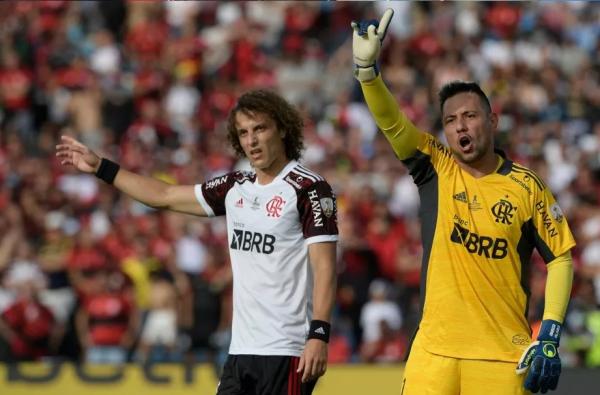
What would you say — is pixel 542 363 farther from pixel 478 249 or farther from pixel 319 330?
pixel 319 330

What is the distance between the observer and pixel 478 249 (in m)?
6.11

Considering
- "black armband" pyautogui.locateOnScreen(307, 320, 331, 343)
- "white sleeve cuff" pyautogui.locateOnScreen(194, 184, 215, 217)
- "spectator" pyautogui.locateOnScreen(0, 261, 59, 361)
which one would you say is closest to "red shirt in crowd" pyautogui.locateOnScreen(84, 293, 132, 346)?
"spectator" pyautogui.locateOnScreen(0, 261, 59, 361)

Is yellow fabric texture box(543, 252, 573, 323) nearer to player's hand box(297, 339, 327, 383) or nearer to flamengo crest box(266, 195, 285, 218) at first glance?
player's hand box(297, 339, 327, 383)

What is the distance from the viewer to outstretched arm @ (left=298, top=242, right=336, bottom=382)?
6094 millimetres

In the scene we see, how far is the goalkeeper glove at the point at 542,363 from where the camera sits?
591cm

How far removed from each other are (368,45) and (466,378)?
1.68 meters

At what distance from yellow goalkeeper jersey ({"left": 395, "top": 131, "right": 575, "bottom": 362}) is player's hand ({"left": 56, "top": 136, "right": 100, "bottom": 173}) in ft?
5.66

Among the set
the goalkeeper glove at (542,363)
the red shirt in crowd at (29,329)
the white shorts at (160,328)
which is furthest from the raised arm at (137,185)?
the red shirt in crowd at (29,329)

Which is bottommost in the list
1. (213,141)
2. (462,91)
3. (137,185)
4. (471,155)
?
(137,185)

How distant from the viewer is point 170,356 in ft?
37.3

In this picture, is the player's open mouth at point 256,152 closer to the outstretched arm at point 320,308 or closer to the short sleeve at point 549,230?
the outstretched arm at point 320,308

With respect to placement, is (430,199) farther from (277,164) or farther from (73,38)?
(73,38)

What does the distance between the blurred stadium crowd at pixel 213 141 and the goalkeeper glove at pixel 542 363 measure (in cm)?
617

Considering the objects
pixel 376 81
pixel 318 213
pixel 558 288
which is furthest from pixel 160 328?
pixel 376 81
